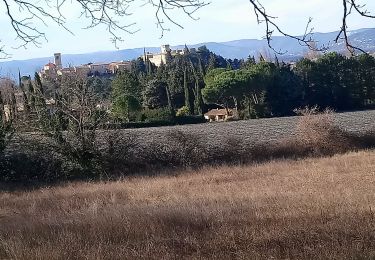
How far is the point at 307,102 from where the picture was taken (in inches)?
2136

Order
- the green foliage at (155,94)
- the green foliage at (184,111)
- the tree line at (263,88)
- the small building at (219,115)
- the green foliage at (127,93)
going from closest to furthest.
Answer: the green foliage at (127,93) < the tree line at (263,88) < the green foliage at (184,111) < the green foliage at (155,94) < the small building at (219,115)

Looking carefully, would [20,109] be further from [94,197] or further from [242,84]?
[242,84]

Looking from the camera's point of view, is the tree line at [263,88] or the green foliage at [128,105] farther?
the tree line at [263,88]

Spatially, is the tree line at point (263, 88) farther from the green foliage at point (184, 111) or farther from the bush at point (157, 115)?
the bush at point (157, 115)

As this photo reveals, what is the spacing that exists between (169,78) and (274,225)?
5125cm

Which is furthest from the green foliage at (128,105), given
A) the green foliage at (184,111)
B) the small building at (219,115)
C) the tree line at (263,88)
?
the small building at (219,115)

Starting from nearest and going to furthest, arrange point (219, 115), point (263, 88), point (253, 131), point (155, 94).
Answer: point (253, 131) → point (263, 88) → point (155, 94) → point (219, 115)

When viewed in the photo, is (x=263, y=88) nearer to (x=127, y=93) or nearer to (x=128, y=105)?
(x=127, y=93)

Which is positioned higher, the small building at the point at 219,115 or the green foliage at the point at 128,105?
the green foliage at the point at 128,105

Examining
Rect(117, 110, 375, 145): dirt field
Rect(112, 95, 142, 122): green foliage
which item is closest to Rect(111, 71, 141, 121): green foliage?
Rect(112, 95, 142, 122): green foliage

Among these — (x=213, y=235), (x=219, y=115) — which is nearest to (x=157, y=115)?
(x=219, y=115)

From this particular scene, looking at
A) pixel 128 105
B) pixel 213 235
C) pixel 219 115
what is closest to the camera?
pixel 213 235

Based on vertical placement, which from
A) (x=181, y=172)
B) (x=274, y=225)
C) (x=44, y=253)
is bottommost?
(x=181, y=172)

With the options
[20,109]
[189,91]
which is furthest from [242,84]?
[20,109]
